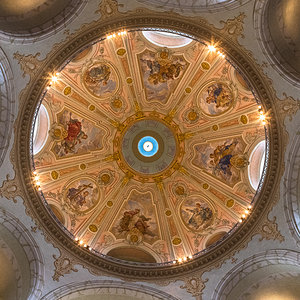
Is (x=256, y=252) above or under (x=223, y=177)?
under

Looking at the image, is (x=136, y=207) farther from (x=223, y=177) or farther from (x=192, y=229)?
(x=223, y=177)

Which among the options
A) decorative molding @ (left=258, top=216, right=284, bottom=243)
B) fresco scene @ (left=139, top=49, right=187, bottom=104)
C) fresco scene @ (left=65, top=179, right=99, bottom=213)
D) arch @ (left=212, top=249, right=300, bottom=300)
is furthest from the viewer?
fresco scene @ (left=65, top=179, right=99, bottom=213)

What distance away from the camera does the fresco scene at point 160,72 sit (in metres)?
17.1

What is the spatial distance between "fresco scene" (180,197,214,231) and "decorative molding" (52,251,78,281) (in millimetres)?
6418

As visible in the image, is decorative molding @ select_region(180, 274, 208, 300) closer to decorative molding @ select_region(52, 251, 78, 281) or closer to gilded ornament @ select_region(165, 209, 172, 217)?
decorative molding @ select_region(52, 251, 78, 281)

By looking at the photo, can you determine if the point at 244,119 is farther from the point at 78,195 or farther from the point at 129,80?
the point at 78,195

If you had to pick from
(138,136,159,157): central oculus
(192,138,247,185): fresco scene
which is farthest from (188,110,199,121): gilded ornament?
(138,136,159,157): central oculus

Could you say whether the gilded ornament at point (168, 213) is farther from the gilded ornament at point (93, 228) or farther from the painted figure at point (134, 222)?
the gilded ornament at point (93, 228)

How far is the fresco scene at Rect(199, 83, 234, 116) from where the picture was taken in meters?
17.4

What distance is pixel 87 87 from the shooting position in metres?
17.9

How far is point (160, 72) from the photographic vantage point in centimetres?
1800

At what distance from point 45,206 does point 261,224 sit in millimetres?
8050

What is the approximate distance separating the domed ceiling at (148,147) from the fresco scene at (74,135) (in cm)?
5

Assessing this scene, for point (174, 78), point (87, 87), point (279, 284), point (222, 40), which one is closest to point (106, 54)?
point (87, 87)
